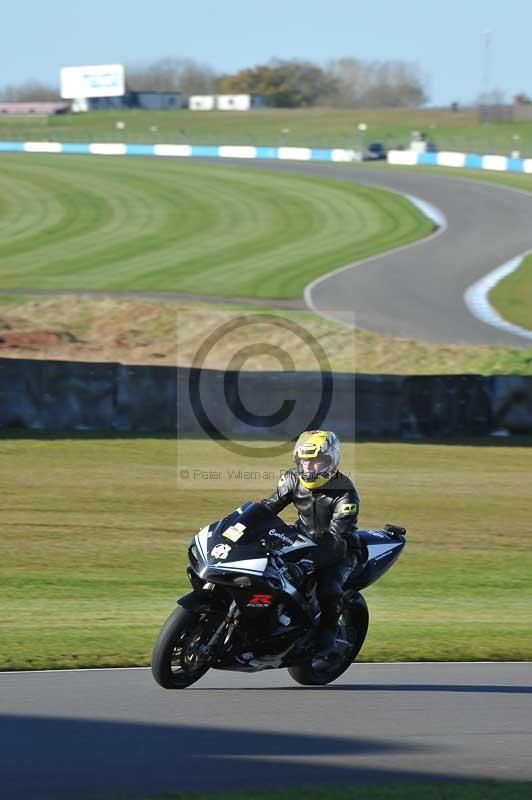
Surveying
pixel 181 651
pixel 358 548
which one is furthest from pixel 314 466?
pixel 181 651

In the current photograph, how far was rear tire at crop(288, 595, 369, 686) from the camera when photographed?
345 inches

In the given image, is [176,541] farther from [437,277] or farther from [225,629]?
[437,277]

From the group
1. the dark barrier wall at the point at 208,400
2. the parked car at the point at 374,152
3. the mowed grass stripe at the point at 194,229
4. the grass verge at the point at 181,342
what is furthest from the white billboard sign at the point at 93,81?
the dark barrier wall at the point at 208,400

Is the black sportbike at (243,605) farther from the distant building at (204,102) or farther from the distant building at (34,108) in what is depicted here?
the distant building at (204,102)

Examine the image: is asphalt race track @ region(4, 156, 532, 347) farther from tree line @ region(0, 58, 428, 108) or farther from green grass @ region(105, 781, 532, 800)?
tree line @ region(0, 58, 428, 108)

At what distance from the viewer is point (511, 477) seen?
1875cm

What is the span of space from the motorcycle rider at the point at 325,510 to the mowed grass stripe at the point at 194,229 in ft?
91.6

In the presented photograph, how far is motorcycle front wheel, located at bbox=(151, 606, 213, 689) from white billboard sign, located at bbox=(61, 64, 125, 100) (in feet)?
494

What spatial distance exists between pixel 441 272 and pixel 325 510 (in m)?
33.3

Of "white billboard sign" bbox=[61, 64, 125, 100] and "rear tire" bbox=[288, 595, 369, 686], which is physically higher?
"white billboard sign" bbox=[61, 64, 125, 100]

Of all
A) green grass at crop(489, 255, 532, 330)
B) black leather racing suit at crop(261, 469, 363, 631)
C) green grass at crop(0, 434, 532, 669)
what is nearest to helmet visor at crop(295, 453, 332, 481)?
black leather racing suit at crop(261, 469, 363, 631)

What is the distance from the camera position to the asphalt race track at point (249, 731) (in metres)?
6.57

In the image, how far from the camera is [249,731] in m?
7.42

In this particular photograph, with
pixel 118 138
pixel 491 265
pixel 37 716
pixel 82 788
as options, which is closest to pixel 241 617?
pixel 37 716
